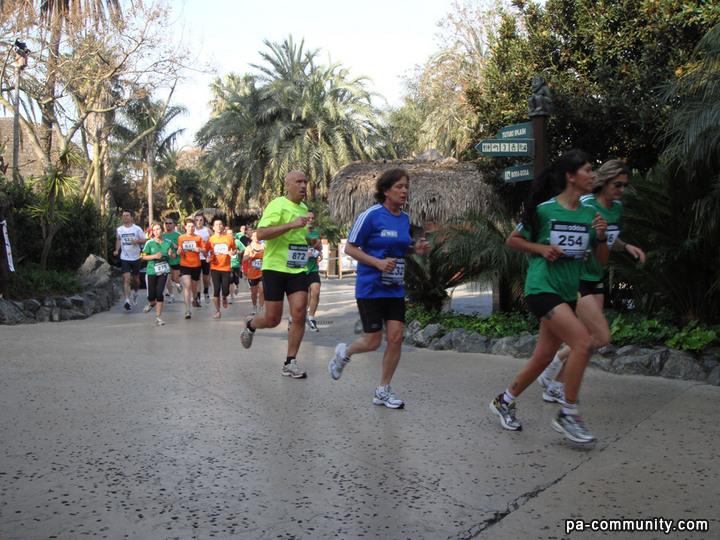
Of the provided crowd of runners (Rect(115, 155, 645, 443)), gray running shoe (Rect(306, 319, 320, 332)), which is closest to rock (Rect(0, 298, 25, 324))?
gray running shoe (Rect(306, 319, 320, 332))

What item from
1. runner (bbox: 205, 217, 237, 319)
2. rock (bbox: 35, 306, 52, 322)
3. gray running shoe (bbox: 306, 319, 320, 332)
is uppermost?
runner (bbox: 205, 217, 237, 319)

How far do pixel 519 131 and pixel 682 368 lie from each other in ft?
10.5

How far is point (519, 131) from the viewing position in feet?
25.5

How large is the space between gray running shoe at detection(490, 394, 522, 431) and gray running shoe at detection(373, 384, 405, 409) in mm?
852

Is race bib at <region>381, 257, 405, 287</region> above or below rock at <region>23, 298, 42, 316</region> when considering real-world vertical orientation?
above

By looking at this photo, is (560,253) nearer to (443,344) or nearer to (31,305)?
(443,344)

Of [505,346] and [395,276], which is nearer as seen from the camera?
[395,276]

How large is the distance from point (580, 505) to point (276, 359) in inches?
185

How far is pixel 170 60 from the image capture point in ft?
72.7

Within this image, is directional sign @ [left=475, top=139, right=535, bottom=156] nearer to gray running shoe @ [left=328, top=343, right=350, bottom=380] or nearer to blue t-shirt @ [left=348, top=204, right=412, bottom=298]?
blue t-shirt @ [left=348, top=204, right=412, bottom=298]

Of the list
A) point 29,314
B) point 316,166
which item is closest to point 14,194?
point 29,314

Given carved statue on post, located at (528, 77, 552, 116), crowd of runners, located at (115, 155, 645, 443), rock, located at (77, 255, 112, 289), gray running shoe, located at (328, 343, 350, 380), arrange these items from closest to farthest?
crowd of runners, located at (115, 155, 645, 443) < gray running shoe, located at (328, 343, 350, 380) < carved statue on post, located at (528, 77, 552, 116) < rock, located at (77, 255, 112, 289)

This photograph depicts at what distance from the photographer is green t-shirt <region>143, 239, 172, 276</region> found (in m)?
11.4

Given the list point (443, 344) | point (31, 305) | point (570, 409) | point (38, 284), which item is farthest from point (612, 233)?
point (38, 284)
